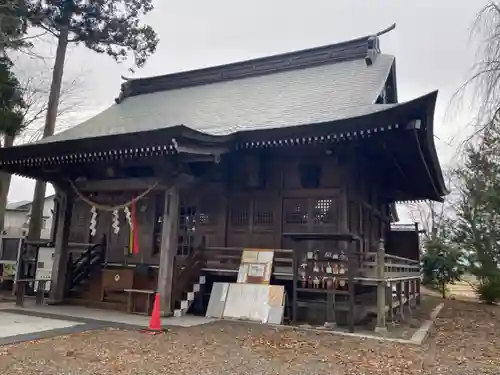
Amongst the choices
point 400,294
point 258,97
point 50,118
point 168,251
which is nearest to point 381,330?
point 400,294

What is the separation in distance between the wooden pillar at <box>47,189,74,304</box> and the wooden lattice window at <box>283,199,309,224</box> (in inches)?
216

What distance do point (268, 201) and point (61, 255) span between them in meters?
5.34

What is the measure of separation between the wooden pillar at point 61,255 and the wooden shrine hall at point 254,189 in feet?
0.09

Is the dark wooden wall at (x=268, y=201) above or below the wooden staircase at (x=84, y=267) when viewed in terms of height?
above

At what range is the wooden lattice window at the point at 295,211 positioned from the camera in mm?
9602

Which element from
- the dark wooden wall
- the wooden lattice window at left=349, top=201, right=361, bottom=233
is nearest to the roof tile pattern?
the dark wooden wall

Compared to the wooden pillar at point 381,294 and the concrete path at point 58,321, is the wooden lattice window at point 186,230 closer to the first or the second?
the concrete path at point 58,321

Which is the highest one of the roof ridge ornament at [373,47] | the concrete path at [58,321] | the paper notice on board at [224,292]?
the roof ridge ornament at [373,47]

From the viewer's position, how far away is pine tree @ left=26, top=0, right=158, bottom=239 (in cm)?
1482

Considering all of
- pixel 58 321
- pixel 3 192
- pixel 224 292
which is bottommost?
pixel 58 321

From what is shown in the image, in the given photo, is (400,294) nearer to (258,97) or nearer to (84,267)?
(258,97)

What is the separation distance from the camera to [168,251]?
866cm

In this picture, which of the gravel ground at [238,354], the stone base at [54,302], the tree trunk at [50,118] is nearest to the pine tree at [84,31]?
the tree trunk at [50,118]

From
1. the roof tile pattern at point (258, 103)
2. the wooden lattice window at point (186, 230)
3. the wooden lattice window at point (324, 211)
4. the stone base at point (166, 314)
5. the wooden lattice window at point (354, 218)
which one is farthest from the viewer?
the wooden lattice window at point (186, 230)
